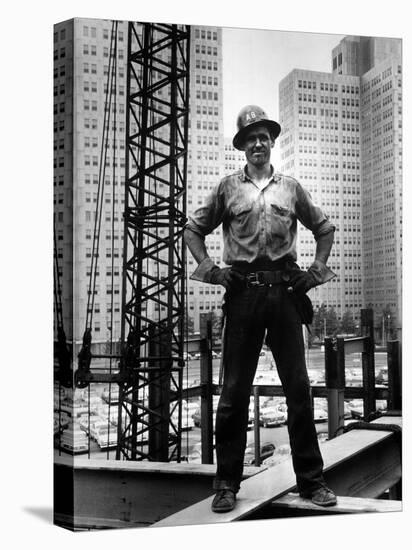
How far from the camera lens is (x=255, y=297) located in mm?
10383

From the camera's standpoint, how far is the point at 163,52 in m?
10.6

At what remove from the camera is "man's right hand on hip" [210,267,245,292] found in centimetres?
1039

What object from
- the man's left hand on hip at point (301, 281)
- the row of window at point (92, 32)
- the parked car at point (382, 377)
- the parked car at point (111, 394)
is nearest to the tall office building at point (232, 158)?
the man's left hand on hip at point (301, 281)

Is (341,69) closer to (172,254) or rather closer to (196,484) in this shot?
(172,254)

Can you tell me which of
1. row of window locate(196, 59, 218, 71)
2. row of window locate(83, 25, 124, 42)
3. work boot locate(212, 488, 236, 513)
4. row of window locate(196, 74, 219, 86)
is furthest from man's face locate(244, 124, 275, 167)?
work boot locate(212, 488, 236, 513)

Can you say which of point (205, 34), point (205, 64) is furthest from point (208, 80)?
point (205, 34)

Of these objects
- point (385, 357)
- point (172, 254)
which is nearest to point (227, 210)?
point (172, 254)

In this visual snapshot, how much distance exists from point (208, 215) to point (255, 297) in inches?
35.0

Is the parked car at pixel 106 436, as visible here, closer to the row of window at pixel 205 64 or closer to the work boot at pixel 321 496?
the work boot at pixel 321 496

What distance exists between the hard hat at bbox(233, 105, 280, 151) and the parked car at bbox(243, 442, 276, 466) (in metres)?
2.83

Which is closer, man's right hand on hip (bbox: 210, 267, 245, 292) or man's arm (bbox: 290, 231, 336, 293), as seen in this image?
man's right hand on hip (bbox: 210, 267, 245, 292)

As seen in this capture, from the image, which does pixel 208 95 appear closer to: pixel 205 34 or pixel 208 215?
pixel 205 34

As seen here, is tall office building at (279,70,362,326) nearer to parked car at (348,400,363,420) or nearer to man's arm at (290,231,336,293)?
man's arm at (290,231,336,293)

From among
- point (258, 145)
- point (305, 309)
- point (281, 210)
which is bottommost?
point (305, 309)
